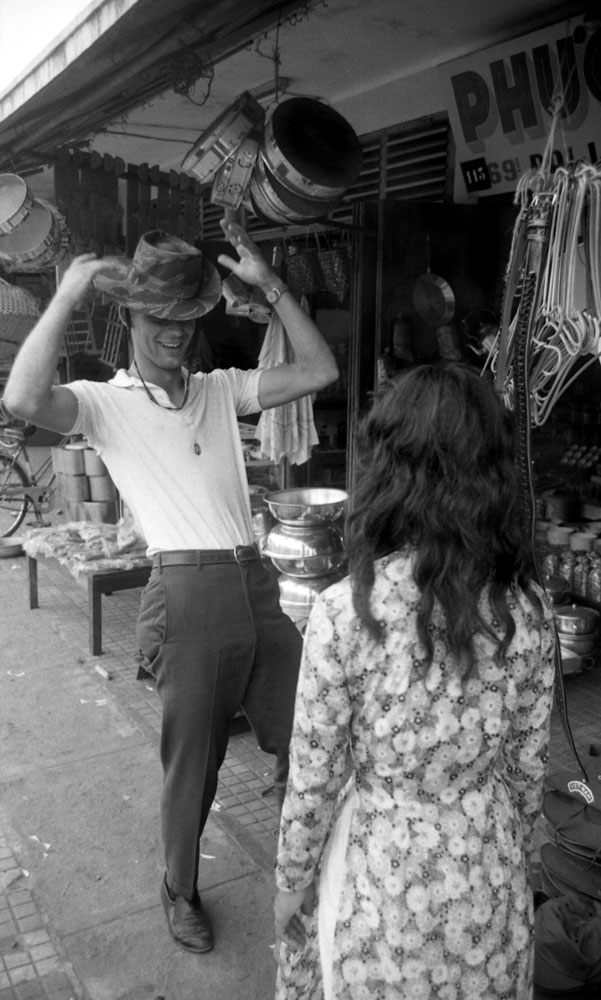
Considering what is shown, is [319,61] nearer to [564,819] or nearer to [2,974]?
[564,819]

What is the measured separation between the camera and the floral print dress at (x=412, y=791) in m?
1.51

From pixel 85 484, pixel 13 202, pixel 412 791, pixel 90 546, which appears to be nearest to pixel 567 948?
pixel 412 791

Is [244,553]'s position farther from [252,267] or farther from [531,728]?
[531,728]

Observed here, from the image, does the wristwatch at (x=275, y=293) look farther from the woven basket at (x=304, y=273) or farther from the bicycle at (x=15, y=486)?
the bicycle at (x=15, y=486)

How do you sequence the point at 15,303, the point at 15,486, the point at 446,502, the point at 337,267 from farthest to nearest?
the point at 15,486, the point at 15,303, the point at 337,267, the point at 446,502

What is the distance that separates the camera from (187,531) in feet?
8.58

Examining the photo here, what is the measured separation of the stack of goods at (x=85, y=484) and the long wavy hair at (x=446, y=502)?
21.2 ft

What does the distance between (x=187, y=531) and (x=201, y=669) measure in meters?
0.43

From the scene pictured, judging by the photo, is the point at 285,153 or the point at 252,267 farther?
the point at 285,153

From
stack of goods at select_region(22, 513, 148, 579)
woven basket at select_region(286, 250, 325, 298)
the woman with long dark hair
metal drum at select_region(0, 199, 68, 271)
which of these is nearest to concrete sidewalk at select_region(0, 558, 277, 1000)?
stack of goods at select_region(22, 513, 148, 579)

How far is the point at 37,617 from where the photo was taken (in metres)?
6.20

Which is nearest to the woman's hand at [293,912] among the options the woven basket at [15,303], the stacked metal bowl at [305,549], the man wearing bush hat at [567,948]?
the man wearing bush hat at [567,948]

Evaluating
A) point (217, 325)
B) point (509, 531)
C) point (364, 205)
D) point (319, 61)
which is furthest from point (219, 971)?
point (217, 325)

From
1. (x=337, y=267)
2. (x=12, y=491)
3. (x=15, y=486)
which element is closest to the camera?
(x=337, y=267)
